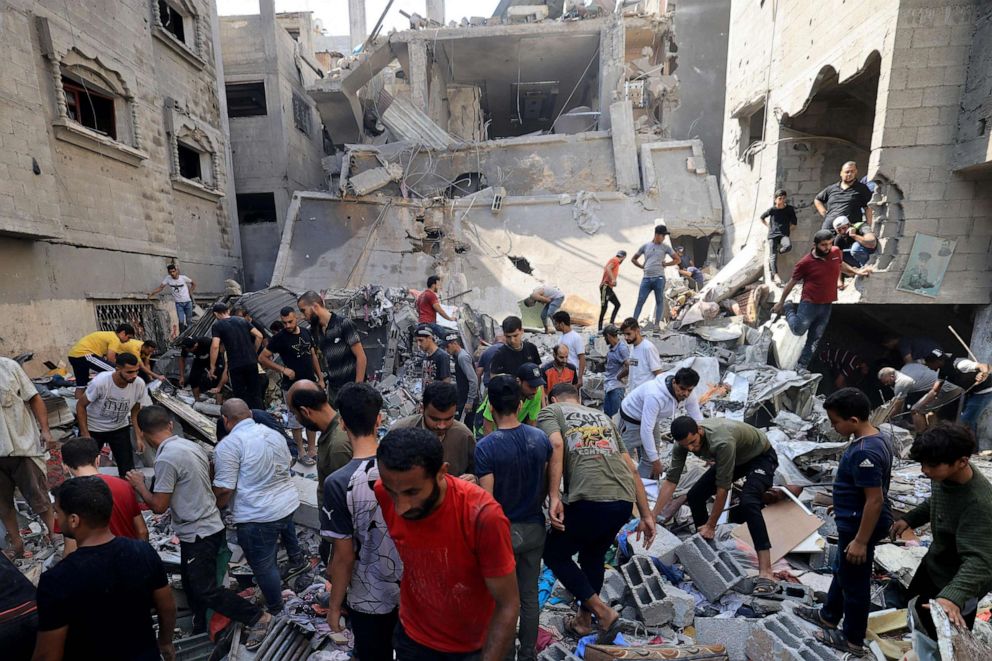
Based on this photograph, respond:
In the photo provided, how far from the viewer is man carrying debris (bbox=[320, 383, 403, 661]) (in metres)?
1.94

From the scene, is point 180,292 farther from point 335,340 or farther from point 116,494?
point 116,494

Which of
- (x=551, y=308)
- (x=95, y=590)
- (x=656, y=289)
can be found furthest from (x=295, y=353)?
(x=656, y=289)

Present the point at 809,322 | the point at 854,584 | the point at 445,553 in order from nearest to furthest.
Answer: the point at 445,553 → the point at 854,584 → the point at 809,322

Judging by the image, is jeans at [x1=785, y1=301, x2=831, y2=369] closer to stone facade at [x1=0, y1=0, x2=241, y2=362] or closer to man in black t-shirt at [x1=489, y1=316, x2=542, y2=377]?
man in black t-shirt at [x1=489, y1=316, x2=542, y2=377]

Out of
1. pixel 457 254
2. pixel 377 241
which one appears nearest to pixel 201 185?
pixel 377 241

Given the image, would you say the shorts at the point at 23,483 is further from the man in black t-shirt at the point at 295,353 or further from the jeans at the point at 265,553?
the jeans at the point at 265,553

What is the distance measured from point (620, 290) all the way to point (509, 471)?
29.9 feet

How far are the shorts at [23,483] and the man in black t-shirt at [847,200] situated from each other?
9383 millimetres

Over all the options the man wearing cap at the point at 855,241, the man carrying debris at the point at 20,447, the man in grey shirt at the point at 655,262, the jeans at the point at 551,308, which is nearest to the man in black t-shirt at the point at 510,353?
the man in grey shirt at the point at 655,262

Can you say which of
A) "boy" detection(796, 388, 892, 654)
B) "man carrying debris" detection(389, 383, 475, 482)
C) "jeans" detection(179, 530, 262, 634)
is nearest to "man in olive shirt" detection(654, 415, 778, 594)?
"boy" detection(796, 388, 892, 654)

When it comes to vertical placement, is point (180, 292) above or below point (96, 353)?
above

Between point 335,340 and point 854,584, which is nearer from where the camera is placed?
point 854,584

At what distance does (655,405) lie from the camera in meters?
3.85

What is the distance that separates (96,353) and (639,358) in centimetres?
661
